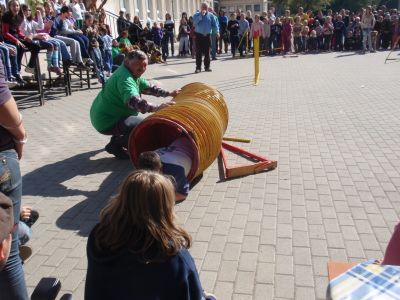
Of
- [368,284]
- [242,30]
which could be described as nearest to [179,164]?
[368,284]

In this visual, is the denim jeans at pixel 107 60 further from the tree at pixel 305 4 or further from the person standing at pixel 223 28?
the tree at pixel 305 4

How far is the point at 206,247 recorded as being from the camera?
12.9 feet

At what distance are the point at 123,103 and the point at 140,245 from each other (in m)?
4.16

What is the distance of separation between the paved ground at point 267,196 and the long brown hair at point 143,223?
4.32 feet

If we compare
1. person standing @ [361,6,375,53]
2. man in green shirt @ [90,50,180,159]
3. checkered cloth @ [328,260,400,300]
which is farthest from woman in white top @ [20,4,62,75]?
person standing @ [361,6,375,53]

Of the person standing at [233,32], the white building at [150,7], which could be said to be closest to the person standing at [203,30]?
the person standing at [233,32]

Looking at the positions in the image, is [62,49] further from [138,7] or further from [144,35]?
[138,7]

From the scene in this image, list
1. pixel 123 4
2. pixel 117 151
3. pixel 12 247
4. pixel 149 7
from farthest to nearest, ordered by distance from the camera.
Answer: pixel 149 7 → pixel 123 4 → pixel 117 151 → pixel 12 247

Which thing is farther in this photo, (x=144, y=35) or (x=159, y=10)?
(x=159, y=10)

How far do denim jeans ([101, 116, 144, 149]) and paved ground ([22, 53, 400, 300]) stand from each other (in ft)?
1.07

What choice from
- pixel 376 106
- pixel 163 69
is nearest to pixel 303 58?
pixel 163 69

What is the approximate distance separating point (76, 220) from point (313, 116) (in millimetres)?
5505

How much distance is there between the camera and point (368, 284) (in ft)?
5.08

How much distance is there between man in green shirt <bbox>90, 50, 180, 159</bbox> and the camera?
18.9 ft
